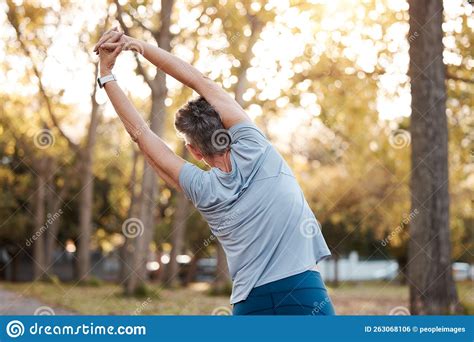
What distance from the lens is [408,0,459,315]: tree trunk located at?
8.06m

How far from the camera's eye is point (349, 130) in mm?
13695

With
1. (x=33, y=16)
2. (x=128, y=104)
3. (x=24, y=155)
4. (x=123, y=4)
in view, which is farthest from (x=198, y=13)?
(x=24, y=155)

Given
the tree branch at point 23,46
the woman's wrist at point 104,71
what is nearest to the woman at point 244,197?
the woman's wrist at point 104,71

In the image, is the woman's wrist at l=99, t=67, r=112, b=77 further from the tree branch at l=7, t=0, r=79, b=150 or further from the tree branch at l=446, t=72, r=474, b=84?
the tree branch at l=7, t=0, r=79, b=150

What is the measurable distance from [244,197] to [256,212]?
6 cm

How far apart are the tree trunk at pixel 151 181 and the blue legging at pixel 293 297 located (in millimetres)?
10387

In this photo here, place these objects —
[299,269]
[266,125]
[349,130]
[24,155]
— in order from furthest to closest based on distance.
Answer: [24,155] → [266,125] → [349,130] → [299,269]

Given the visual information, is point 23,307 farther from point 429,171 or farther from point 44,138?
point 44,138

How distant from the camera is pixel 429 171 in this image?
8.12m

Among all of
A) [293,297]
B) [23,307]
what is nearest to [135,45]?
[293,297]
